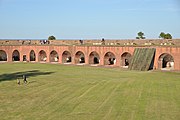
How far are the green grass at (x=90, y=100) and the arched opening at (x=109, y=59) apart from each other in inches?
501

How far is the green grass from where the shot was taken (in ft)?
40.5

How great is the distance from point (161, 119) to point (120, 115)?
1.64m

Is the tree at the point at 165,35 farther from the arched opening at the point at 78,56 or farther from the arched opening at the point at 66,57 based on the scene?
the arched opening at the point at 66,57

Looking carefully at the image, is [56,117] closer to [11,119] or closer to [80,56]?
[11,119]

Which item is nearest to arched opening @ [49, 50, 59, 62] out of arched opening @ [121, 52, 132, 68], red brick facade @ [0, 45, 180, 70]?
red brick facade @ [0, 45, 180, 70]

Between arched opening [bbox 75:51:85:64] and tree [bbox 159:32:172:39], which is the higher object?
tree [bbox 159:32:172:39]

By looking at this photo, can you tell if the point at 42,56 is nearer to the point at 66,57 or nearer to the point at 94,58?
the point at 66,57

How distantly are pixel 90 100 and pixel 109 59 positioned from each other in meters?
20.5

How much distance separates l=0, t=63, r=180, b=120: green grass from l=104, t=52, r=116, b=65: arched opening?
12722 mm

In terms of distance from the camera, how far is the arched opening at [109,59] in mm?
34375

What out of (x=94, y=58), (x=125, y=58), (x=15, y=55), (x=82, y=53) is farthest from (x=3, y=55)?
(x=125, y=58)

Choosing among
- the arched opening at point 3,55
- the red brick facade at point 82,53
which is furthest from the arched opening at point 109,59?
the arched opening at point 3,55

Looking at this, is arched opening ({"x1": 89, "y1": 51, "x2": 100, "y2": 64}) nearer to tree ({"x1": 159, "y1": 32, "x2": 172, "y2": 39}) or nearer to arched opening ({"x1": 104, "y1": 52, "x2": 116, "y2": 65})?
arched opening ({"x1": 104, "y1": 52, "x2": 116, "y2": 65})

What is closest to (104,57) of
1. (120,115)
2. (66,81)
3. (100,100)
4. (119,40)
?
(119,40)
